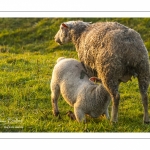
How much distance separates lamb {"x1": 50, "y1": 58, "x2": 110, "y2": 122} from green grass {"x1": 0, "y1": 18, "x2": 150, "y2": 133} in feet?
0.75

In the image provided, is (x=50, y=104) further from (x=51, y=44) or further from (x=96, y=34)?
(x=51, y=44)

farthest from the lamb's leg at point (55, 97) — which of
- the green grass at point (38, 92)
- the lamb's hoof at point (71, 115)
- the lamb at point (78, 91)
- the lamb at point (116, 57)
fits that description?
the lamb at point (116, 57)

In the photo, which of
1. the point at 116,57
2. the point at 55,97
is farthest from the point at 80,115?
the point at 116,57

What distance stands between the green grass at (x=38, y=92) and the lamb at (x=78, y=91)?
229mm

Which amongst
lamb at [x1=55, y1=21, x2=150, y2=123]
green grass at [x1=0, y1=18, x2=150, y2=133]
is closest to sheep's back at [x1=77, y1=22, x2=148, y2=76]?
lamb at [x1=55, y1=21, x2=150, y2=123]

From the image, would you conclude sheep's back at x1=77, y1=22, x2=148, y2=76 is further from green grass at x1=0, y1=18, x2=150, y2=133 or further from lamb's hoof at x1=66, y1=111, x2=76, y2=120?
green grass at x1=0, y1=18, x2=150, y2=133

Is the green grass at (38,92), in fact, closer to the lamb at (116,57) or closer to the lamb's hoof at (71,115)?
the lamb's hoof at (71,115)

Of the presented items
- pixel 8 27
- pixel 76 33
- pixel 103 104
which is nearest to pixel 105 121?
pixel 103 104

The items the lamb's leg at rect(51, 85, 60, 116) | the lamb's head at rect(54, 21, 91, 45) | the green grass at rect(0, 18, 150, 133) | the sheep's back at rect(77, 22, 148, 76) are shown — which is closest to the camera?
the sheep's back at rect(77, 22, 148, 76)

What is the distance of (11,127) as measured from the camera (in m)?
7.33

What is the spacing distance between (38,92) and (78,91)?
6.76ft

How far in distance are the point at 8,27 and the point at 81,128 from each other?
10732 mm

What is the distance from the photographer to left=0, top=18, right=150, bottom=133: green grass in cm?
717

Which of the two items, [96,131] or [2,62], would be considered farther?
[2,62]
